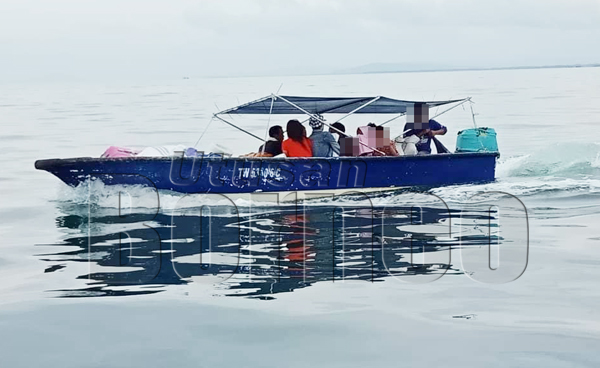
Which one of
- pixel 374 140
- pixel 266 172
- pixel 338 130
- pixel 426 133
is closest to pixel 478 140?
pixel 426 133

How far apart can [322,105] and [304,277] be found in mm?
7277

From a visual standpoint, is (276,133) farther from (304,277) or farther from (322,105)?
(304,277)

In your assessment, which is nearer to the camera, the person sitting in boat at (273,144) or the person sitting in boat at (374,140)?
the person sitting in boat at (273,144)

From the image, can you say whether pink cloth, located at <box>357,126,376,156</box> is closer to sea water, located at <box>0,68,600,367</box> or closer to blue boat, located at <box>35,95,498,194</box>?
blue boat, located at <box>35,95,498,194</box>

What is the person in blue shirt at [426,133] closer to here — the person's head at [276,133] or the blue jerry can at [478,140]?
the blue jerry can at [478,140]

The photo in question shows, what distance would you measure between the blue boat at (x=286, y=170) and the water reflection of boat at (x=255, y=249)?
29.3 inches

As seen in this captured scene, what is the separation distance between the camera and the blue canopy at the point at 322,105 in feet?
48.8

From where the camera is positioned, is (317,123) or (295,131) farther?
(317,123)

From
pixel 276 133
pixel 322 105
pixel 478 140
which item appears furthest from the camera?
pixel 478 140

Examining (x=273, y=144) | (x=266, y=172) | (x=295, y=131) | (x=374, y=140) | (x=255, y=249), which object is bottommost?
(x=255, y=249)

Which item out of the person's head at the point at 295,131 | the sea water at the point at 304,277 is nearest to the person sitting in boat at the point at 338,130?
the person's head at the point at 295,131

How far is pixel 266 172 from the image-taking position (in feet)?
45.5

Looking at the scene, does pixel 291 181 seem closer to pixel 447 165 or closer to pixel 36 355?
pixel 447 165

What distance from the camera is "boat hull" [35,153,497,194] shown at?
13.2 meters
